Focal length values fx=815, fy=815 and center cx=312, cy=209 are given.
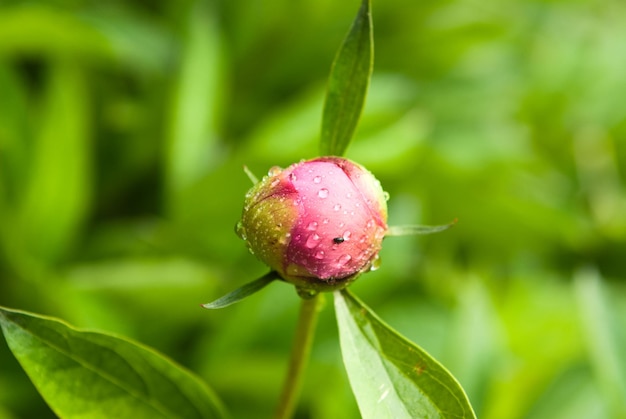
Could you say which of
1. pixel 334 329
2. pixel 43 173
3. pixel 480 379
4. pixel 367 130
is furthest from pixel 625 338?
pixel 43 173

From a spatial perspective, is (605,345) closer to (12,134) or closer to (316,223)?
(316,223)

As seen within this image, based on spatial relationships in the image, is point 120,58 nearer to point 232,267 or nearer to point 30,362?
point 232,267

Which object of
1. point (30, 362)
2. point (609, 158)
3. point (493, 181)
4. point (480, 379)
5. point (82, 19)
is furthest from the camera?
point (609, 158)

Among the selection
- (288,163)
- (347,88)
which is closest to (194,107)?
(288,163)

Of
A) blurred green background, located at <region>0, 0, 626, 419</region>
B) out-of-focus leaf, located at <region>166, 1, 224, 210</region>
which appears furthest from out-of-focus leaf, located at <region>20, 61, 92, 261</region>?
out-of-focus leaf, located at <region>166, 1, 224, 210</region>

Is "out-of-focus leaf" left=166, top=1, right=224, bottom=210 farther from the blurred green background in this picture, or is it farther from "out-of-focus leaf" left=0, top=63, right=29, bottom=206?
"out-of-focus leaf" left=0, top=63, right=29, bottom=206
